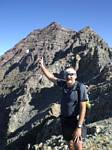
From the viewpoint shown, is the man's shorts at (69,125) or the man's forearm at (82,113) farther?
the man's shorts at (69,125)

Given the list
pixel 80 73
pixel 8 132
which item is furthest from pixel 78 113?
pixel 80 73

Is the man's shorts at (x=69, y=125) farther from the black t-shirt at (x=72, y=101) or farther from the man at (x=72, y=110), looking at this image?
the black t-shirt at (x=72, y=101)

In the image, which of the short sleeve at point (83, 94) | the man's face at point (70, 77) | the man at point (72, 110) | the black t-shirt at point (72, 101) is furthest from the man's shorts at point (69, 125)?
the man's face at point (70, 77)

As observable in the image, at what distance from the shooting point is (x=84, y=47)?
195 metres

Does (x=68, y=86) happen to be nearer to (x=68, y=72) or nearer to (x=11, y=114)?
(x=68, y=72)

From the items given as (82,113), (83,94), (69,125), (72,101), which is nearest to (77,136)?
(69,125)

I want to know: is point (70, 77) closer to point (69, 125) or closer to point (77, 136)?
point (69, 125)

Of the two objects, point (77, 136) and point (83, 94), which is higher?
point (83, 94)

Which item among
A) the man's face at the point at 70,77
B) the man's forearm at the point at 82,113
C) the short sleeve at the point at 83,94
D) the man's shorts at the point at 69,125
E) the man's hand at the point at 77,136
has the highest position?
the man's face at the point at 70,77

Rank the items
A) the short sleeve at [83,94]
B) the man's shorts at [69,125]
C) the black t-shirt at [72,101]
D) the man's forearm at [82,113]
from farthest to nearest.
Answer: the man's shorts at [69,125], the black t-shirt at [72,101], the short sleeve at [83,94], the man's forearm at [82,113]

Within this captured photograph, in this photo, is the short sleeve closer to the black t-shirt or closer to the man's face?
the black t-shirt

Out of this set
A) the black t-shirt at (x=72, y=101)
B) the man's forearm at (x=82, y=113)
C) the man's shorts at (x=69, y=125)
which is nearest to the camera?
the man's forearm at (x=82, y=113)

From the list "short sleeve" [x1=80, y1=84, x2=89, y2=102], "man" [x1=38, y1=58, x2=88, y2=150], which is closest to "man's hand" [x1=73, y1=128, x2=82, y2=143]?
"man" [x1=38, y1=58, x2=88, y2=150]

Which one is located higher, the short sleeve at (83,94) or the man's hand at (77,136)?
the short sleeve at (83,94)
